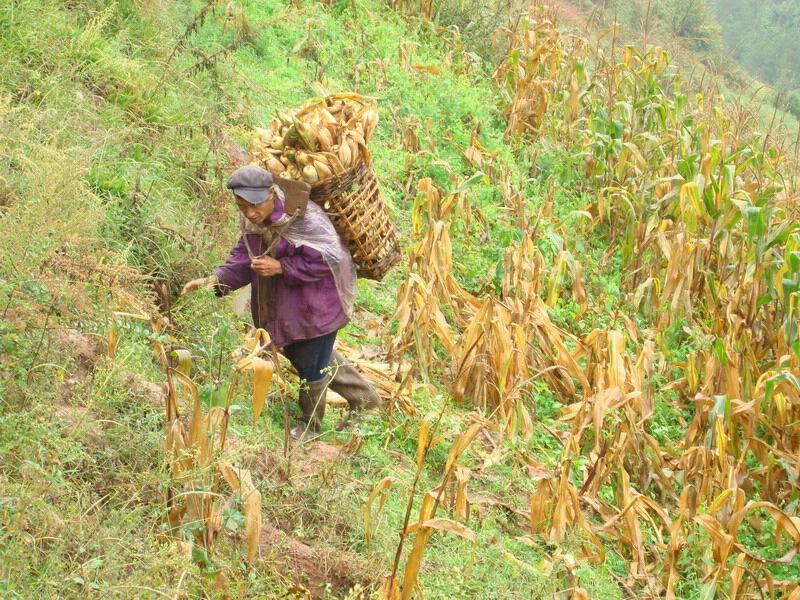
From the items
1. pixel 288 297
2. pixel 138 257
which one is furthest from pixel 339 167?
pixel 138 257

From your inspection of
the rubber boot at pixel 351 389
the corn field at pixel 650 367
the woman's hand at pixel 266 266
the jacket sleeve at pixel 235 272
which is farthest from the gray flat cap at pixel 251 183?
the corn field at pixel 650 367

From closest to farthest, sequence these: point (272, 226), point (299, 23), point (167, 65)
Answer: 1. point (272, 226)
2. point (167, 65)
3. point (299, 23)

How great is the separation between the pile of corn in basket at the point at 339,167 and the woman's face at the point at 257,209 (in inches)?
10.0

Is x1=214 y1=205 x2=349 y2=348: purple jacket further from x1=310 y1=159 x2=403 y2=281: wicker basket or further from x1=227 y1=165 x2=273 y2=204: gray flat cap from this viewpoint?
x1=227 y1=165 x2=273 y2=204: gray flat cap

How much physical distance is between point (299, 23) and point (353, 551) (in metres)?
6.50

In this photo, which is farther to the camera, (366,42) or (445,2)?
(445,2)

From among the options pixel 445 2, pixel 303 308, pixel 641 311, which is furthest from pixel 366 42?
pixel 303 308

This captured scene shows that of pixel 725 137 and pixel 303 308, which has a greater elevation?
pixel 725 137

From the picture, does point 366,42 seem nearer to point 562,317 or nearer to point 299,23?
point 299,23

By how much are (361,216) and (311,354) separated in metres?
0.67

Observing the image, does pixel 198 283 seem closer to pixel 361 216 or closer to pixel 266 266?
pixel 266 266

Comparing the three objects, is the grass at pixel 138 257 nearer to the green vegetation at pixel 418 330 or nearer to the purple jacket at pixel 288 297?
the green vegetation at pixel 418 330

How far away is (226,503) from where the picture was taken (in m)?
3.31

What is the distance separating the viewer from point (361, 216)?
445 cm
